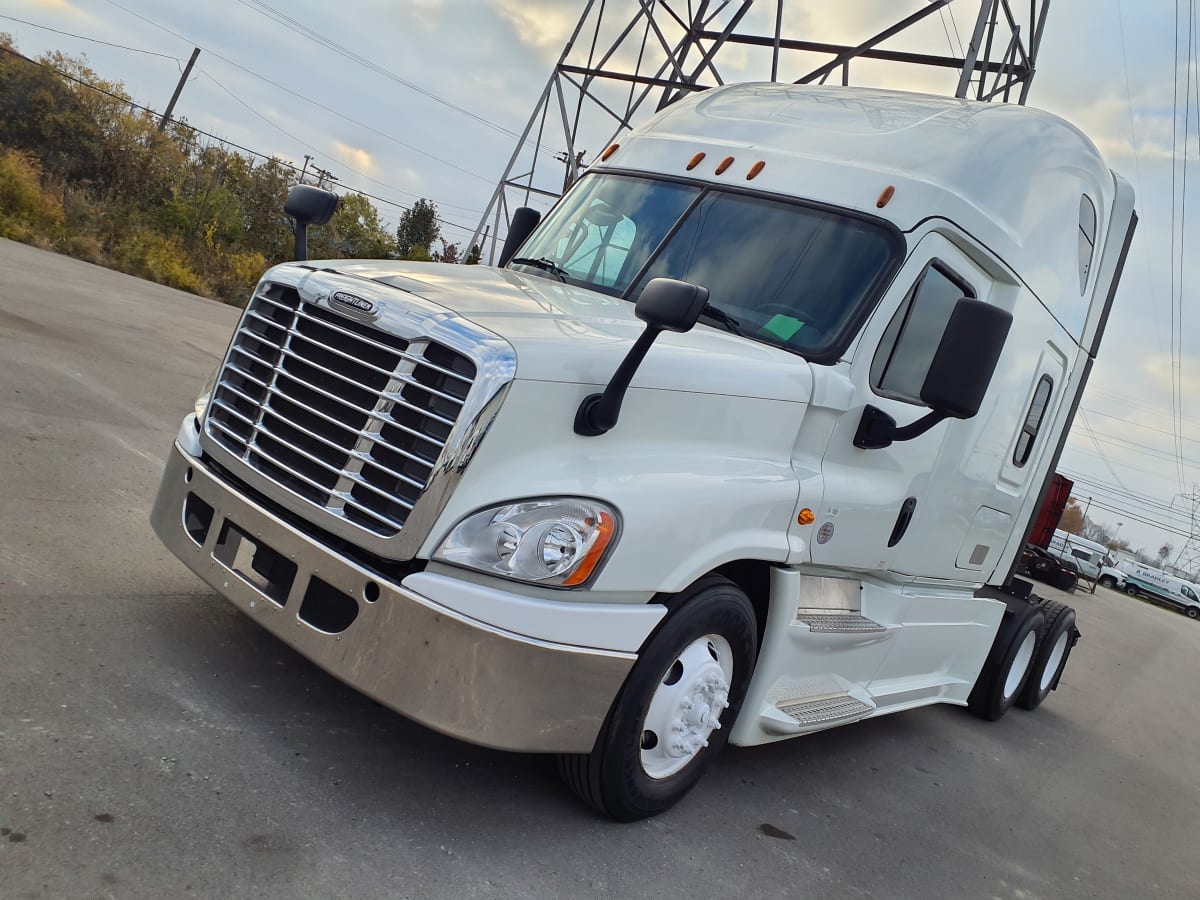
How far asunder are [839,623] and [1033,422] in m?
2.59

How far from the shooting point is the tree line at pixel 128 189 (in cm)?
2409

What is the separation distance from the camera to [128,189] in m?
32.5

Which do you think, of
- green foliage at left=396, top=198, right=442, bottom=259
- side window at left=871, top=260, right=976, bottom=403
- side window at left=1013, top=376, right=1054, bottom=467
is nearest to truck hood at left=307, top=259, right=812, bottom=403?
side window at left=871, top=260, right=976, bottom=403

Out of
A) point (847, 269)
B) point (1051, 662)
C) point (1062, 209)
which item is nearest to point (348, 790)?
point (847, 269)

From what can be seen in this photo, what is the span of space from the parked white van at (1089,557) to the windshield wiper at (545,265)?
31.2m

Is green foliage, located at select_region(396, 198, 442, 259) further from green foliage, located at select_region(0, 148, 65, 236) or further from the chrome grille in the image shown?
the chrome grille

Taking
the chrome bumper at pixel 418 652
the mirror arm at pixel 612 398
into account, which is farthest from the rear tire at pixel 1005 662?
the mirror arm at pixel 612 398

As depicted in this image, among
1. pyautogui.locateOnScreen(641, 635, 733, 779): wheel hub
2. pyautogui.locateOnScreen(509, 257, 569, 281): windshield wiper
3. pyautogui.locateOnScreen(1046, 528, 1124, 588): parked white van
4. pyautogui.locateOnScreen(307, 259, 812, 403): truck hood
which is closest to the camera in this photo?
pyautogui.locateOnScreen(307, 259, 812, 403): truck hood

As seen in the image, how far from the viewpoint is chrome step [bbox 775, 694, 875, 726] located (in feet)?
15.1

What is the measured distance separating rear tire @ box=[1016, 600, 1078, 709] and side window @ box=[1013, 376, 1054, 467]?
2188 mm

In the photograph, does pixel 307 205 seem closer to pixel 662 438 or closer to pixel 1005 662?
pixel 662 438

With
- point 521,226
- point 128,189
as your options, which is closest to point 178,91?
point 128,189

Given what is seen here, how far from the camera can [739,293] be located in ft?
15.4

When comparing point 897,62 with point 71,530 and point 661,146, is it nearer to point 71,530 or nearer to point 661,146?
point 661,146
